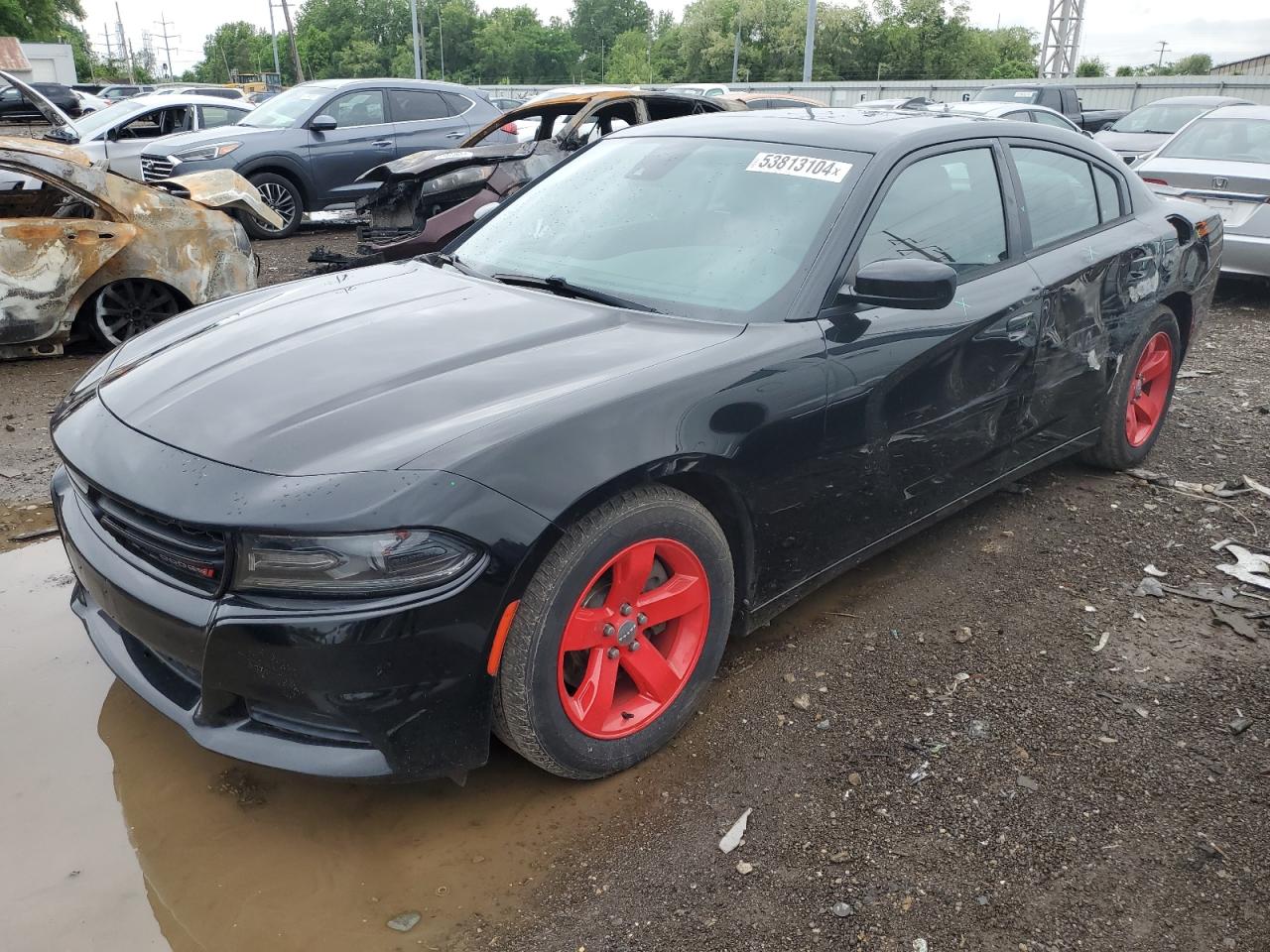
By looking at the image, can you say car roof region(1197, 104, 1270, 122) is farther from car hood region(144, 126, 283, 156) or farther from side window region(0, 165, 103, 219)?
car hood region(144, 126, 283, 156)

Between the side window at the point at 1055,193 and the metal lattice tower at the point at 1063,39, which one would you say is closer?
the side window at the point at 1055,193

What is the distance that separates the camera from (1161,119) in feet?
44.1

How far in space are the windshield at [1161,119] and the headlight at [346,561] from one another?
558 inches

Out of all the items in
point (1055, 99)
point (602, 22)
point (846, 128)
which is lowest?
point (846, 128)

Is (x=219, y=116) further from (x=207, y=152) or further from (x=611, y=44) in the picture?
(x=611, y=44)

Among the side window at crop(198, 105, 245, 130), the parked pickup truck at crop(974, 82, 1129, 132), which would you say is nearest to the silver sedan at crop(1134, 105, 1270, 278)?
the parked pickup truck at crop(974, 82, 1129, 132)

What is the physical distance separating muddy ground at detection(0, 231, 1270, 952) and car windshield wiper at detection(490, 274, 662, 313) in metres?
1.19

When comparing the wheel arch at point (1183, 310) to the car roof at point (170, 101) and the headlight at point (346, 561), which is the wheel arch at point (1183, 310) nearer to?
the headlight at point (346, 561)

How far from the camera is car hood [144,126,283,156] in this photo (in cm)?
1073

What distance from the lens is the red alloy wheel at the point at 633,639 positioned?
2428 millimetres

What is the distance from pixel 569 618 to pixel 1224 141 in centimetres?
894

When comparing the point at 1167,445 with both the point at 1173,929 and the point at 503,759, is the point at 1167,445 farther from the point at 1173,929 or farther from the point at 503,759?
the point at 503,759

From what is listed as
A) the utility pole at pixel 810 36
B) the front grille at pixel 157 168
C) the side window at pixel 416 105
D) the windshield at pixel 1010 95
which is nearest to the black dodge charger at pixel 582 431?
the front grille at pixel 157 168

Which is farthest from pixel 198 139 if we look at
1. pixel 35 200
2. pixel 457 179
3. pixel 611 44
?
pixel 611 44
